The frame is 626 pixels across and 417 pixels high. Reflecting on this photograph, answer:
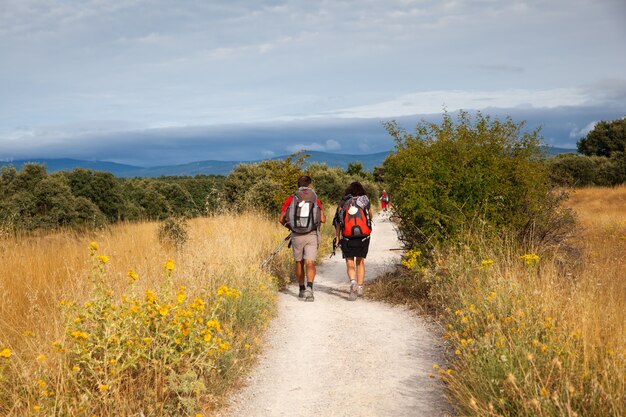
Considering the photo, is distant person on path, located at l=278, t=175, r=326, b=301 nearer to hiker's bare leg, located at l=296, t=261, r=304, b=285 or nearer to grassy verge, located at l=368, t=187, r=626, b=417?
hiker's bare leg, located at l=296, t=261, r=304, b=285

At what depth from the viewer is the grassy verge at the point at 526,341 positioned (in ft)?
11.4

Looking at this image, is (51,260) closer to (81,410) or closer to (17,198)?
(81,410)

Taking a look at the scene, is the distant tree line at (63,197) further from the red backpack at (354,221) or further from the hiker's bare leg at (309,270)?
the red backpack at (354,221)

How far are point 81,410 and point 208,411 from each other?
110 centimetres

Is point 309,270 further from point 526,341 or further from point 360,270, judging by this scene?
point 526,341

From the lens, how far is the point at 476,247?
8.20 meters

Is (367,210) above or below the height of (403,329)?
above

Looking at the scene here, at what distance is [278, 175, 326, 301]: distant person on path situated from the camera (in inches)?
340

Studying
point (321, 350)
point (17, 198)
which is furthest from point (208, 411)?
point (17, 198)

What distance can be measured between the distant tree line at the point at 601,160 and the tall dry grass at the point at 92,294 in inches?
1248

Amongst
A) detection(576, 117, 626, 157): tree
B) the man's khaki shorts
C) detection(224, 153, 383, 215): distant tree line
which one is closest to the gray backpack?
the man's khaki shorts

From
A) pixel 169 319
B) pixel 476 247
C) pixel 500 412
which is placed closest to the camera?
pixel 500 412

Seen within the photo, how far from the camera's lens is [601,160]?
1799 inches

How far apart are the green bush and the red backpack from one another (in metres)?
0.78
